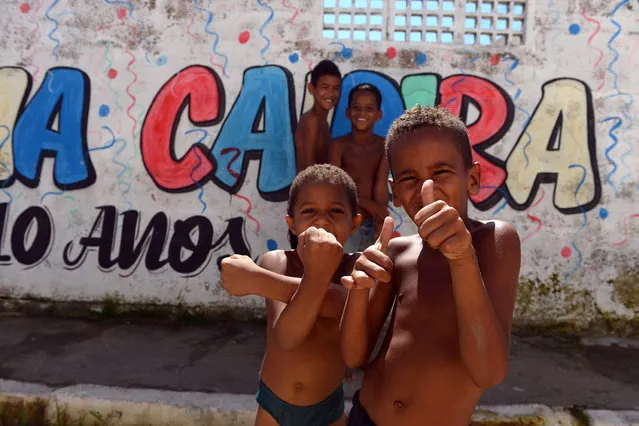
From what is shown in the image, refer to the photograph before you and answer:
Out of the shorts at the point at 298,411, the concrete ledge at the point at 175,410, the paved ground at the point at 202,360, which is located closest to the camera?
the shorts at the point at 298,411

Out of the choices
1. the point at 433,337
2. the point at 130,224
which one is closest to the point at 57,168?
the point at 130,224

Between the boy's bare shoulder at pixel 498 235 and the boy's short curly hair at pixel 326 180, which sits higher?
the boy's short curly hair at pixel 326 180

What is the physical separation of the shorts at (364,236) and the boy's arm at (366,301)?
76.2 inches

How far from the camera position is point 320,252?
1.33 meters

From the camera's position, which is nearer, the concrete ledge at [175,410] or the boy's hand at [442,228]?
the boy's hand at [442,228]

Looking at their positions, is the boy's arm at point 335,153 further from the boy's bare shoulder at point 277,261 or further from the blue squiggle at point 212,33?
the boy's bare shoulder at point 277,261

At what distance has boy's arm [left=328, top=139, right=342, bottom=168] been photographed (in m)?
3.25

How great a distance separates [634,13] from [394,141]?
364 centimetres

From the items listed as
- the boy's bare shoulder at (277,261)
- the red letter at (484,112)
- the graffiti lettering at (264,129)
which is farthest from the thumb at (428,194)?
the red letter at (484,112)

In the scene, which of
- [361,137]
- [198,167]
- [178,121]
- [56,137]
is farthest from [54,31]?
[361,137]

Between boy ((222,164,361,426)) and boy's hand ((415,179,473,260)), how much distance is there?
0.59 m

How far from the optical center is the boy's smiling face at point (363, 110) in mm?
3238

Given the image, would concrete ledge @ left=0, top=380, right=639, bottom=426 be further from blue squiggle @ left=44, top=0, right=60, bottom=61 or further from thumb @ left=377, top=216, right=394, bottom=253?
blue squiggle @ left=44, top=0, right=60, bottom=61

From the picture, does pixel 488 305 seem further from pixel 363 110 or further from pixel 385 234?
pixel 363 110
